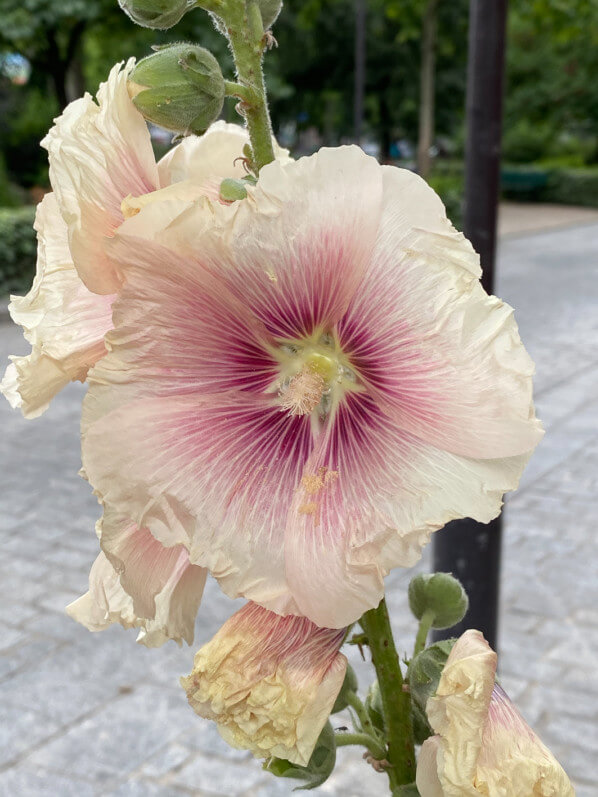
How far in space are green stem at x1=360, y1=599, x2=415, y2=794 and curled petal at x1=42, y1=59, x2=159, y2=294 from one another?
31 cm

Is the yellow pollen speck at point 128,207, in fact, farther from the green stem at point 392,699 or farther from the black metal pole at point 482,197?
the black metal pole at point 482,197

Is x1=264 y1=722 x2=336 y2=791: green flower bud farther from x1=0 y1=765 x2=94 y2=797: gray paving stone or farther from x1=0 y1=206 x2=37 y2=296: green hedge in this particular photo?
x1=0 y1=206 x2=37 y2=296: green hedge

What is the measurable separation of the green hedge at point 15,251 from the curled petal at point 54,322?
1055cm

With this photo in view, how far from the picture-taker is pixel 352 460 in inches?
25.0

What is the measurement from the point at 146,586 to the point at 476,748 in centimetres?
22

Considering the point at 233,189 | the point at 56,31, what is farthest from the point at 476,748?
the point at 56,31

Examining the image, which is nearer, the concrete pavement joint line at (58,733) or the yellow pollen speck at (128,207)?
the yellow pollen speck at (128,207)

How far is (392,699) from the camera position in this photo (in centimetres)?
78

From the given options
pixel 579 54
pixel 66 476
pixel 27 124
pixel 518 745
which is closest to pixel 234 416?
pixel 518 745

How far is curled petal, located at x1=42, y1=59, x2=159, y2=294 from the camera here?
607mm

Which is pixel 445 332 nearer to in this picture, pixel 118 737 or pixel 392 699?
pixel 392 699

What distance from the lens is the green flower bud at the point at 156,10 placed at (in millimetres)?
691

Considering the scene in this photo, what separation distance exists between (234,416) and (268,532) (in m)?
0.07

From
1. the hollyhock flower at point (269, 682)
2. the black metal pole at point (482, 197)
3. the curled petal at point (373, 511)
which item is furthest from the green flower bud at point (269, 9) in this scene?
the black metal pole at point (482, 197)
